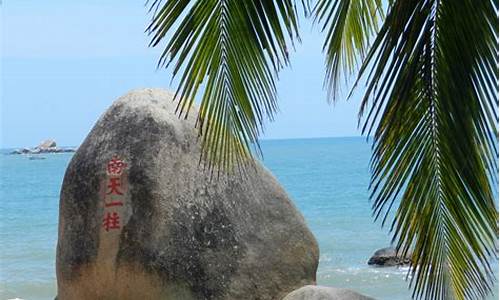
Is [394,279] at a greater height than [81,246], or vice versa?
[81,246]

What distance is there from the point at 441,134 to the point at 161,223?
11.1 ft

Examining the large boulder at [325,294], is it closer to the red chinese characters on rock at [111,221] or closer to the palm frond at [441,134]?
the red chinese characters on rock at [111,221]

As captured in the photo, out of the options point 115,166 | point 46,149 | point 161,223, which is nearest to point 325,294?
point 161,223

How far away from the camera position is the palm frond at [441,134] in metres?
3.51

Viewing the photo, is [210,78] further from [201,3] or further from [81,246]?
[81,246]

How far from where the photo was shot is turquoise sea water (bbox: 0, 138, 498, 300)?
44.2 feet

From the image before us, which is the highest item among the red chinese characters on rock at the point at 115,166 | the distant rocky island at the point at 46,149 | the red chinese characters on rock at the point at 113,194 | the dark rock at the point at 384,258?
the red chinese characters on rock at the point at 115,166

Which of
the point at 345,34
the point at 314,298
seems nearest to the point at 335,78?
the point at 345,34

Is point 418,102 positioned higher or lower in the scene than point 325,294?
higher

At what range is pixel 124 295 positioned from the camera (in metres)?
6.66

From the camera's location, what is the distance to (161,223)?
6695 millimetres

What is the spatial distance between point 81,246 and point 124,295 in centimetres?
47

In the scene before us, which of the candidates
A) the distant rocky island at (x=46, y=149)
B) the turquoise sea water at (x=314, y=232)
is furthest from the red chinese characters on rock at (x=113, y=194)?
the distant rocky island at (x=46, y=149)

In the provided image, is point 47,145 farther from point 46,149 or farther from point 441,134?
point 441,134
